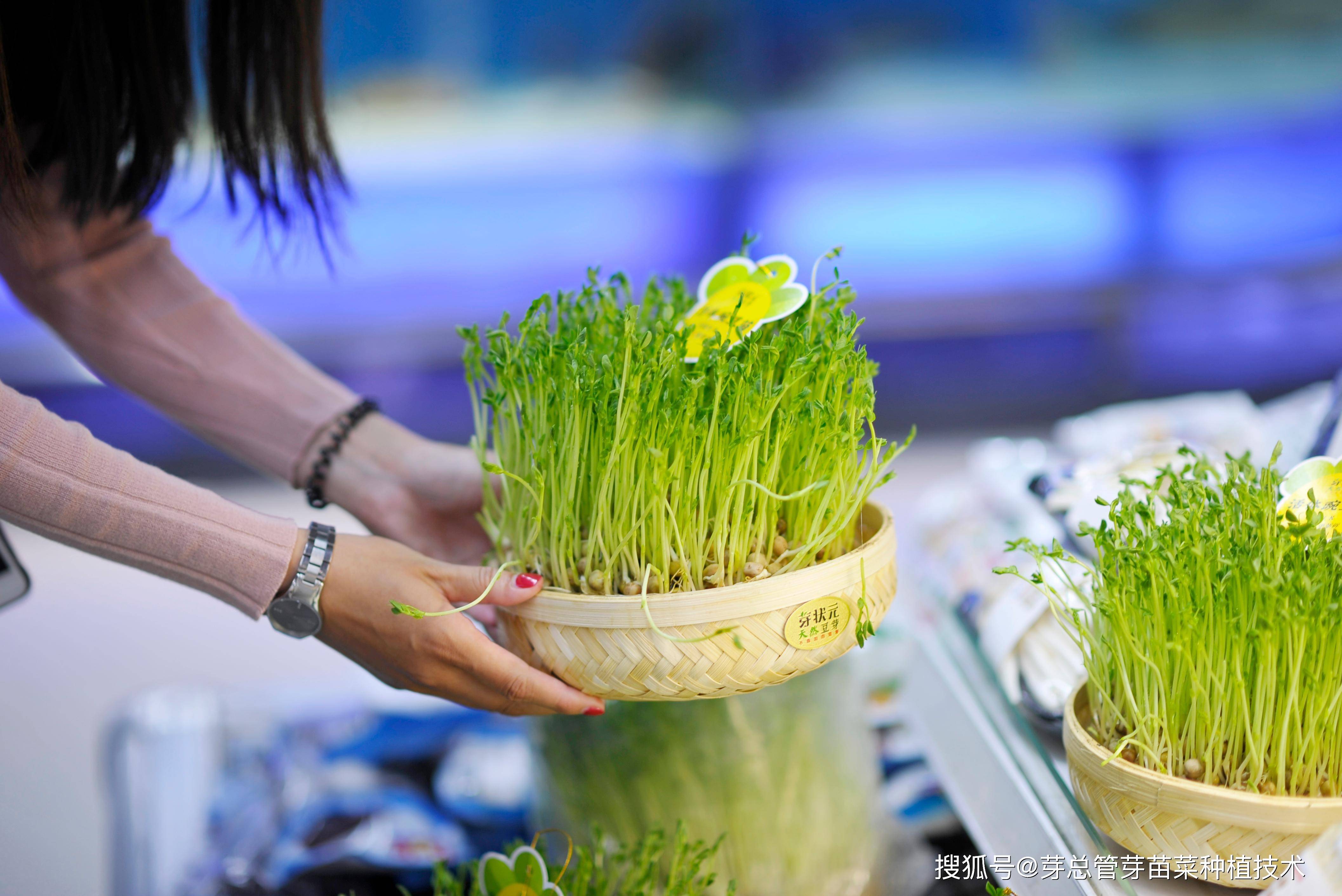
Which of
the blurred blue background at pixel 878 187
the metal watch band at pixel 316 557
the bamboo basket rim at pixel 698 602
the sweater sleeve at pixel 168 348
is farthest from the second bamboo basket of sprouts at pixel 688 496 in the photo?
the blurred blue background at pixel 878 187

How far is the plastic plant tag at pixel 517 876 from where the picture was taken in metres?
0.83

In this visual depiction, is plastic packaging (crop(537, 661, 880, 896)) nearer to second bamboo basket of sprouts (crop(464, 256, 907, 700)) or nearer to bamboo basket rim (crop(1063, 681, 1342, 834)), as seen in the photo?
second bamboo basket of sprouts (crop(464, 256, 907, 700))

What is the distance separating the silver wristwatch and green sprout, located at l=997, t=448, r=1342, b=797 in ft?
1.76

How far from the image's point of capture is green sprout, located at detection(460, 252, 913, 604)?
0.79 m

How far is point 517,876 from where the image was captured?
0.85 meters

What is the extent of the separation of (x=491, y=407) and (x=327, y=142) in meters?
0.40

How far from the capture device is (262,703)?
143 cm

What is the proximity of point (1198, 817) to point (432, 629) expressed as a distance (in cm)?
55

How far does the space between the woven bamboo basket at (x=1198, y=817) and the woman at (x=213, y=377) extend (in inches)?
15.0

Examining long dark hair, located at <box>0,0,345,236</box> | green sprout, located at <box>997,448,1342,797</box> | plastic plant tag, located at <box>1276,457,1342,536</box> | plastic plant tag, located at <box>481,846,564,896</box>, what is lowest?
plastic plant tag, located at <box>481,846,564,896</box>

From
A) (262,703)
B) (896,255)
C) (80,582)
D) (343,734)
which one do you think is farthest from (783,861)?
(896,255)

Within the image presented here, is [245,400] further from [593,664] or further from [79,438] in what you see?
[593,664]

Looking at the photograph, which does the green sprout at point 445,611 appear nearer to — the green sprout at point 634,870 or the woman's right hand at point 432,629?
the woman's right hand at point 432,629

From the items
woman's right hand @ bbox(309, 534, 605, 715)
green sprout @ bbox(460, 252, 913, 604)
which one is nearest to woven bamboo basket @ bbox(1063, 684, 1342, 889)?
green sprout @ bbox(460, 252, 913, 604)
